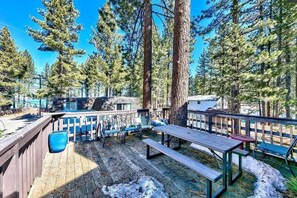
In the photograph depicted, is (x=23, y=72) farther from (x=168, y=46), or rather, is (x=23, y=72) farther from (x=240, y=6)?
(x=240, y=6)

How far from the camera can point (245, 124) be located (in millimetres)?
3873

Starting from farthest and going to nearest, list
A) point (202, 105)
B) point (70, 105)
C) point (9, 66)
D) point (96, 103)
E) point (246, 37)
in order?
point (202, 105), point (96, 103), point (70, 105), point (9, 66), point (246, 37)

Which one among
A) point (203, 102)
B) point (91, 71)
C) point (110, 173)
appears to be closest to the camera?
point (110, 173)

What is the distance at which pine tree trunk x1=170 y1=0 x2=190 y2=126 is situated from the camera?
13.9 feet

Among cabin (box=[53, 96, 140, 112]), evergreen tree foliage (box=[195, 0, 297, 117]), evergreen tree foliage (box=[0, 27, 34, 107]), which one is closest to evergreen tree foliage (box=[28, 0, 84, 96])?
cabin (box=[53, 96, 140, 112])

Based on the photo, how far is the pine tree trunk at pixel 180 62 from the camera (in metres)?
4.25

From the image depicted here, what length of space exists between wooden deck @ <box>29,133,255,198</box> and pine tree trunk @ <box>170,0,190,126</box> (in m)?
1.04

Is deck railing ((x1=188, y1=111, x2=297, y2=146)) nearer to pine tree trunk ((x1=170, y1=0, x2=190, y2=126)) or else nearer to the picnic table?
pine tree trunk ((x1=170, y1=0, x2=190, y2=126))

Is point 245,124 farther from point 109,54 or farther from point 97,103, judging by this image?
point 97,103

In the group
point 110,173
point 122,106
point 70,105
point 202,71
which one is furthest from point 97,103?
point 202,71

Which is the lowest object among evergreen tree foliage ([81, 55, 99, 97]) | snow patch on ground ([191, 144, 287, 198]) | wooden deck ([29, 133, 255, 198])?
wooden deck ([29, 133, 255, 198])

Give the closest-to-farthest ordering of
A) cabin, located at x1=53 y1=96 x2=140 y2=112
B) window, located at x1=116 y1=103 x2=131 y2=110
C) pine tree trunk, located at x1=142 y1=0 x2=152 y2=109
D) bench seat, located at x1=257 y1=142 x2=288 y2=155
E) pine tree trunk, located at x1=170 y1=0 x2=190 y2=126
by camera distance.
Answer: bench seat, located at x1=257 y1=142 x2=288 y2=155 → pine tree trunk, located at x1=170 y1=0 x2=190 y2=126 → pine tree trunk, located at x1=142 y1=0 x2=152 y2=109 → cabin, located at x1=53 y1=96 x2=140 y2=112 → window, located at x1=116 y1=103 x2=131 y2=110

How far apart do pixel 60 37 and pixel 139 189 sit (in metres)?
15.0

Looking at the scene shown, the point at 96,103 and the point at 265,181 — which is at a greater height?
the point at 96,103
